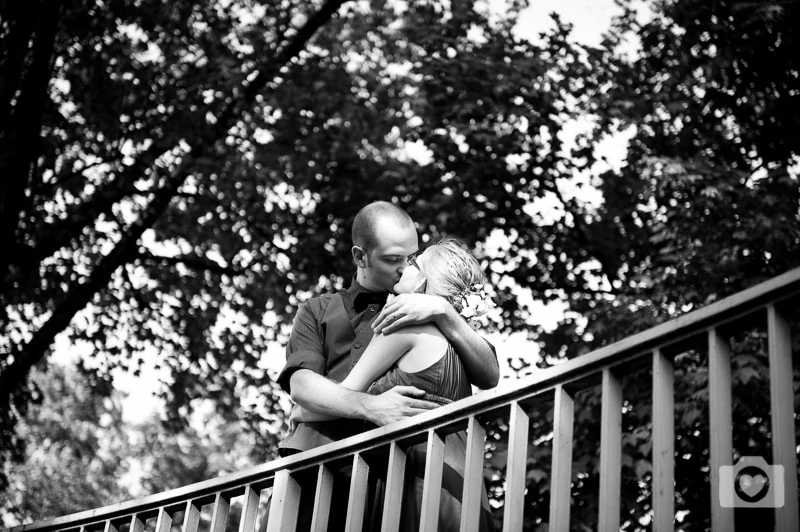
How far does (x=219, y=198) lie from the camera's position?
11859 millimetres

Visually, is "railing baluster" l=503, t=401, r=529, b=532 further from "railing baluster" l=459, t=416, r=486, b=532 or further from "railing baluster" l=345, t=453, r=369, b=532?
"railing baluster" l=345, t=453, r=369, b=532

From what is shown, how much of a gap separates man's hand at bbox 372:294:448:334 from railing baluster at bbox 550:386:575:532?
2.59 ft

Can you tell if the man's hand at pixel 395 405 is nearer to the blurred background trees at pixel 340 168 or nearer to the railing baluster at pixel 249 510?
the railing baluster at pixel 249 510

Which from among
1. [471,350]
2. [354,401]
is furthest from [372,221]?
[354,401]

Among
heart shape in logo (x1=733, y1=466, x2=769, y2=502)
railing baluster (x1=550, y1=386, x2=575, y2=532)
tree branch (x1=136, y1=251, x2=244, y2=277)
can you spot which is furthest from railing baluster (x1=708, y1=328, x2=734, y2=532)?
tree branch (x1=136, y1=251, x2=244, y2=277)

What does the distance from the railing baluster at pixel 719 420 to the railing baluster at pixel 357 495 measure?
123 cm

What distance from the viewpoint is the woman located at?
3119 mm

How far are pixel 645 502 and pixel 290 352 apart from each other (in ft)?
13.3

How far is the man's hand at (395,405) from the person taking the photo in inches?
125

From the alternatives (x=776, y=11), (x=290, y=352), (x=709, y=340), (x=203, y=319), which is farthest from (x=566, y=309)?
(x=709, y=340)

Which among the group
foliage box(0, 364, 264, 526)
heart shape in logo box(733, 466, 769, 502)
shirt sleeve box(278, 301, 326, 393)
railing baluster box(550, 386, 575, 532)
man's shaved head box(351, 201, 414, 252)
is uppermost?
foliage box(0, 364, 264, 526)

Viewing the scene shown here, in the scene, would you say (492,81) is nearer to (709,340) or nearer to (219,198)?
(219,198)

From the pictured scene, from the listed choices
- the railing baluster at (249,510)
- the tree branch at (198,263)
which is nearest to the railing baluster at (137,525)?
the railing baluster at (249,510)

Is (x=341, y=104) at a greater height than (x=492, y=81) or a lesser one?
greater
